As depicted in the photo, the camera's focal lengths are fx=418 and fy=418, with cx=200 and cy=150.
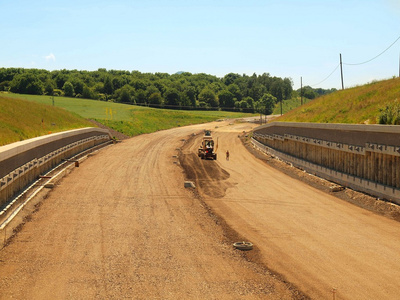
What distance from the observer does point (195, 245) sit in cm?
1881

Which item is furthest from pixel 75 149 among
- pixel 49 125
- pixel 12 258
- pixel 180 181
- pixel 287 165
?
pixel 12 258

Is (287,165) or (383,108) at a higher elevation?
(383,108)

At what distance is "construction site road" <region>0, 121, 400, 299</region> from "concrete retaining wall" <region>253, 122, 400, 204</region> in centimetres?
236

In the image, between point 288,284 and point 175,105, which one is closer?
point 288,284

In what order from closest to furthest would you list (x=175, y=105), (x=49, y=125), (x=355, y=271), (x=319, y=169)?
(x=355, y=271), (x=319, y=169), (x=49, y=125), (x=175, y=105)

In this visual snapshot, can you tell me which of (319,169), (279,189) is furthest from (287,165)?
(279,189)

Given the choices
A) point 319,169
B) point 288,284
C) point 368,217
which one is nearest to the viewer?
point 288,284

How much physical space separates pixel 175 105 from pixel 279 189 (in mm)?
144260

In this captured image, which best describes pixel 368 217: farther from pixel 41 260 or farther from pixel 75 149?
pixel 75 149

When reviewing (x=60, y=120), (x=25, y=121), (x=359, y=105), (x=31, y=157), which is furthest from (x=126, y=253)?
(x=60, y=120)

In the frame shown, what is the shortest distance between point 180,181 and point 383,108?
17148 mm

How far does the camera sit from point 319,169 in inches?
1444

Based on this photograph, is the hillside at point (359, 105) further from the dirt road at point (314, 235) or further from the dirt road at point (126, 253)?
the dirt road at point (126, 253)

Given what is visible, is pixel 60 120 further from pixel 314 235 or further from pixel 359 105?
pixel 314 235
